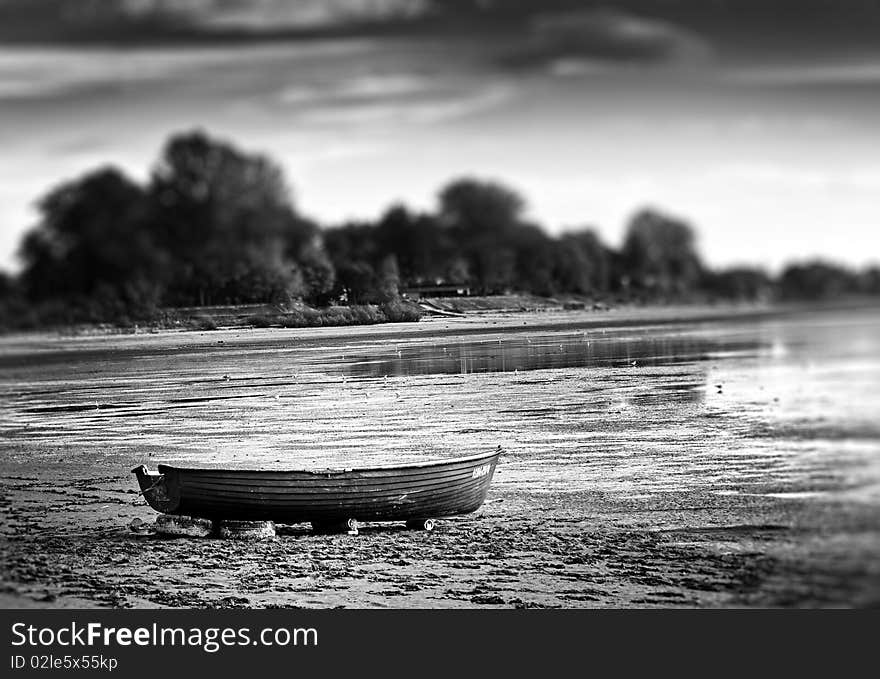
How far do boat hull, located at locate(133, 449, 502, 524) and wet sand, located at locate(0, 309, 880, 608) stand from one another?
0.66ft

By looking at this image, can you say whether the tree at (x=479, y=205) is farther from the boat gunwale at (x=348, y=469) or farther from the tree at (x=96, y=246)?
the tree at (x=96, y=246)

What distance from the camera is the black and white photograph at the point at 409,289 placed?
5305 millimetres

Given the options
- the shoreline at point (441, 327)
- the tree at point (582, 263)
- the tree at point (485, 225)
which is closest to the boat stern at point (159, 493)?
the shoreline at point (441, 327)

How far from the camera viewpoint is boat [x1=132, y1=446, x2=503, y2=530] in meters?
5.27

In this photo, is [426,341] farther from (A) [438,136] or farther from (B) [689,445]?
(B) [689,445]

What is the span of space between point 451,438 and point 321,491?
2.83 feet

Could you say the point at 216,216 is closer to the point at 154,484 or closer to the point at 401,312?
the point at 401,312

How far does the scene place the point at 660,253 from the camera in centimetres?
563

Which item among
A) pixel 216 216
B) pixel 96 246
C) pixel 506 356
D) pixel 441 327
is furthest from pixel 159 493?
pixel 506 356

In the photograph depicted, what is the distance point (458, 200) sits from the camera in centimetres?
566

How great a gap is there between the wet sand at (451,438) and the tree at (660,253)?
225mm

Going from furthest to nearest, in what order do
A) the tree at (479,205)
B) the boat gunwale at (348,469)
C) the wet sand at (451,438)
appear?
the tree at (479,205)
the boat gunwale at (348,469)
the wet sand at (451,438)

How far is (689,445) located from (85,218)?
4.15 meters
